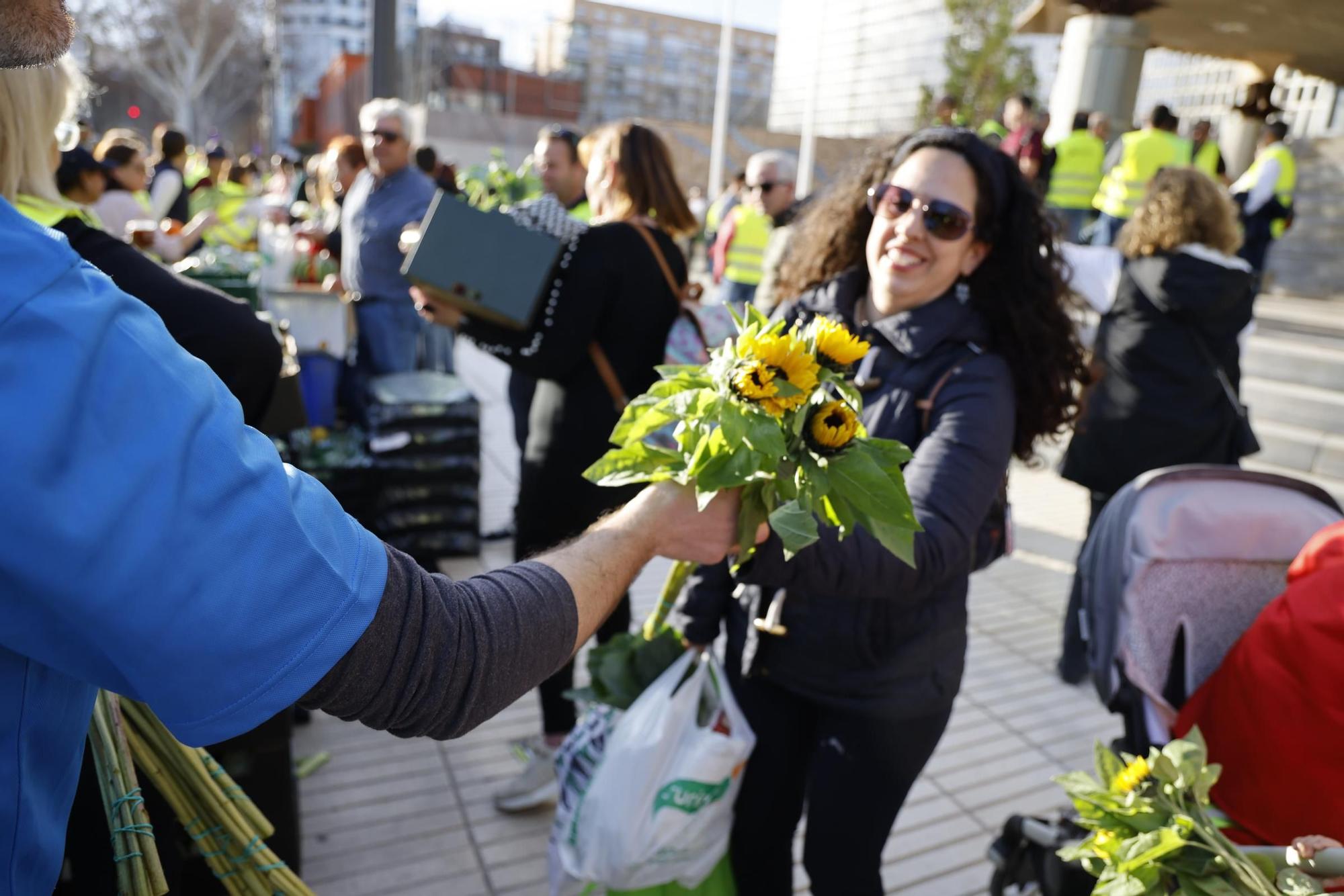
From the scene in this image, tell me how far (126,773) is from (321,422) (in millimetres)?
3907

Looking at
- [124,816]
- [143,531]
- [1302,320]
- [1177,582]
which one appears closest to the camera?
[143,531]

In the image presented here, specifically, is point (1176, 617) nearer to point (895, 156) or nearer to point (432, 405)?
point (895, 156)

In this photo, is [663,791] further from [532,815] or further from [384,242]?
[384,242]

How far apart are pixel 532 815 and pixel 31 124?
225cm

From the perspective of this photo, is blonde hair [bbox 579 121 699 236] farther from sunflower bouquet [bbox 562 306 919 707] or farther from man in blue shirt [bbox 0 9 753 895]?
man in blue shirt [bbox 0 9 753 895]

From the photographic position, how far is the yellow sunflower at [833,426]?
4.01 feet

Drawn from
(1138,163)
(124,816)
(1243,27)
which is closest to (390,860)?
(124,816)

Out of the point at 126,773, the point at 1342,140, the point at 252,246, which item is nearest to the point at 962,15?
the point at 1342,140

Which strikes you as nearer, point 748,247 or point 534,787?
point 534,787

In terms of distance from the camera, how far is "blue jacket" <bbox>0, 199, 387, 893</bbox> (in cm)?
69

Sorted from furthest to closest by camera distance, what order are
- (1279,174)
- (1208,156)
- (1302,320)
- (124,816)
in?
(1279,174)
(1208,156)
(1302,320)
(124,816)

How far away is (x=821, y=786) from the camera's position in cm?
190

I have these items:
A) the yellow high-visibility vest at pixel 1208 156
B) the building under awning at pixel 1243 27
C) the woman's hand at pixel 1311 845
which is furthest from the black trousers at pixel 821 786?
the building under awning at pixel 1243 27

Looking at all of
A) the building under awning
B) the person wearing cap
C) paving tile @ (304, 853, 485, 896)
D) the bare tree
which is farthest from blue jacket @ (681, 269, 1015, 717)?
the bare tree
